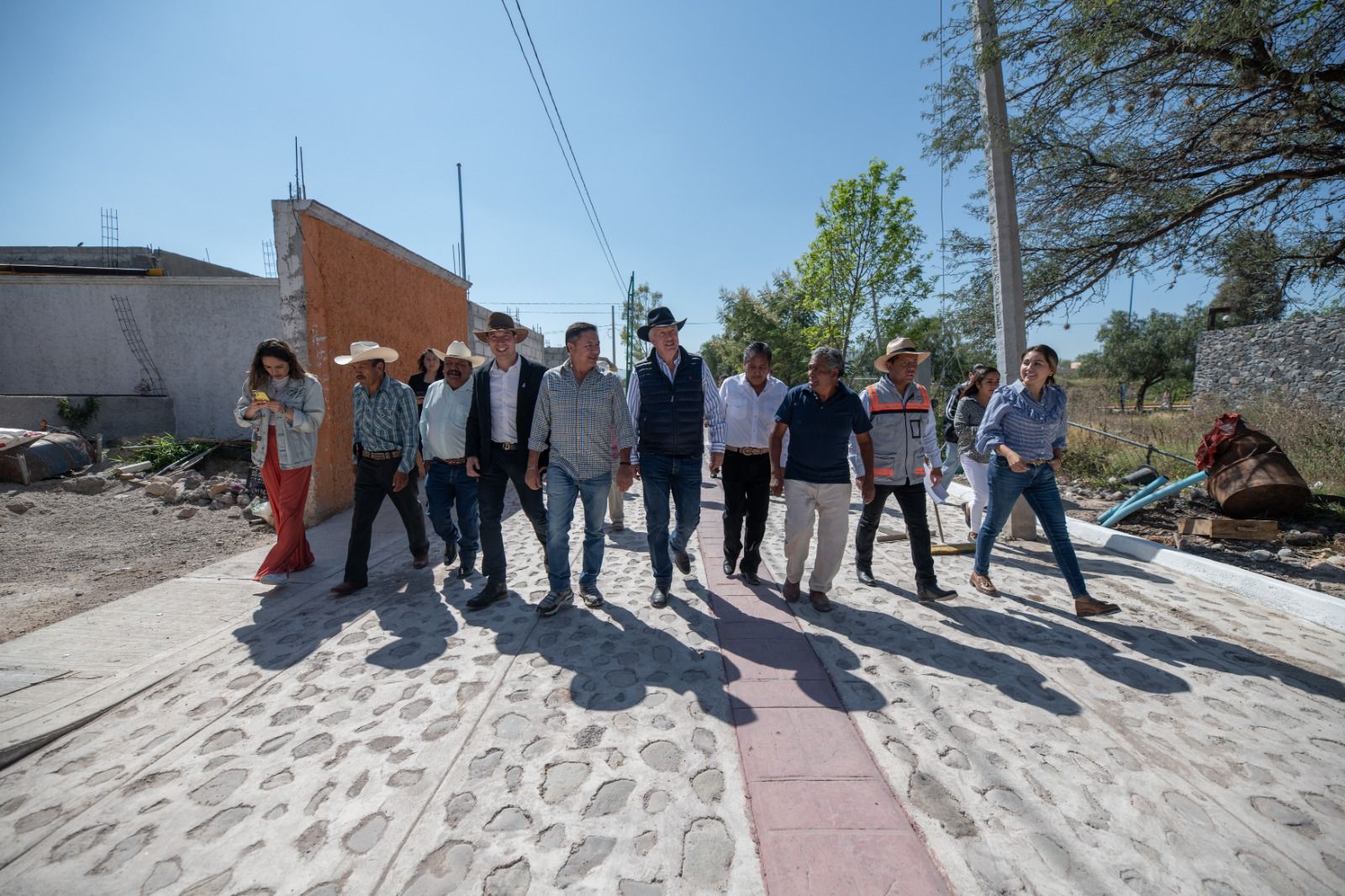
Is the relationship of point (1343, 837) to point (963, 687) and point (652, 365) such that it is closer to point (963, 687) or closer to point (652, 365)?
point (963, 687)

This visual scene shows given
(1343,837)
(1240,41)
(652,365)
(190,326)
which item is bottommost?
(1343,837)

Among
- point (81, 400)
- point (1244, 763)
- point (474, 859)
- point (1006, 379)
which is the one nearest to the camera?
point (474, 859)

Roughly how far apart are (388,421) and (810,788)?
3853 mm

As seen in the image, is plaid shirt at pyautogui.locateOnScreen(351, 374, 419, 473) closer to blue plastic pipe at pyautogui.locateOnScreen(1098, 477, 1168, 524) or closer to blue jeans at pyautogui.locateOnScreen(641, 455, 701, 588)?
blue jeans at pyautogui.locateOnScreen(641, 455, 701, 588)

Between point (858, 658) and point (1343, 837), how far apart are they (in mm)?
1828

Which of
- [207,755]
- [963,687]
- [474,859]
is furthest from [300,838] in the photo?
[963,687]

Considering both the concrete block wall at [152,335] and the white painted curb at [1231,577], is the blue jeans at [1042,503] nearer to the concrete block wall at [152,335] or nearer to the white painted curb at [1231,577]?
the white painted curb at [1231,577]

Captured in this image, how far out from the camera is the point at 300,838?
197 centimetres

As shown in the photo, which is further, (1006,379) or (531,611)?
(1006,379)

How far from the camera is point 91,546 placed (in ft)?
19.1

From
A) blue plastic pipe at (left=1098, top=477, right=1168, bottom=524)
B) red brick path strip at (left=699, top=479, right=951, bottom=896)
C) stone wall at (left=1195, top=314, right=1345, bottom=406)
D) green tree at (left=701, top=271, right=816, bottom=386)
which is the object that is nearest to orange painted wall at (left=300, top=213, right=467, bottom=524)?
red brick path strip at (left=699, top=479, right=951, bottom=896)

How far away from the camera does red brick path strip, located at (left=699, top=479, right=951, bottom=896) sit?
1813mm

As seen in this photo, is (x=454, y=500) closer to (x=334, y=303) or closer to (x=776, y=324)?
(x=334, y=303)

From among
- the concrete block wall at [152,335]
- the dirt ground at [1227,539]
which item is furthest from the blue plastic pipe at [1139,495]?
the concrete block wall at [152,335]
